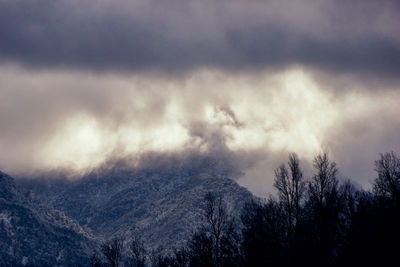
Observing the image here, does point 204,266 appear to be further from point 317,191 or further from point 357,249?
point 357,249

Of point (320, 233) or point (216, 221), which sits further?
point (216, 221)

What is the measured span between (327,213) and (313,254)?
37.9ft

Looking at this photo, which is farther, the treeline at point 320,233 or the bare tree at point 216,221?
the bare tree at point 216,221

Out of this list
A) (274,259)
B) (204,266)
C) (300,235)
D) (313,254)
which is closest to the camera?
(313,254)

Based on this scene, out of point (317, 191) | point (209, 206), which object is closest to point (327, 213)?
point (317, 191)

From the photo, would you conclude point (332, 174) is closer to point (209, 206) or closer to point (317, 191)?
point (317, 191)

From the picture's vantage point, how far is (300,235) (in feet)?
164

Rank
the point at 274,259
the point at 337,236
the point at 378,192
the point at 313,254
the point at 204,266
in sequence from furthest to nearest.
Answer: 1. the point at 378,192
2. the point at 204,266
3. the point at 337,236
4. the point at 274,259
5. the point at 313,254

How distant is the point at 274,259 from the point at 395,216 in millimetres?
14840

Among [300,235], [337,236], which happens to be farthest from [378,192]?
[300,235]

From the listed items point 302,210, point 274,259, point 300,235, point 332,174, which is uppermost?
point 332,174

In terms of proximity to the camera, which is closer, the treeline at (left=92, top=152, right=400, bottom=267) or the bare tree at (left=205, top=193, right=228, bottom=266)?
the treeline at (left=92, top=152, right=400, bottom=267)

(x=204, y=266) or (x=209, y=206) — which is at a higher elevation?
(x=209, y=206)

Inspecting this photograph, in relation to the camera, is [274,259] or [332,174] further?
[332,174]
